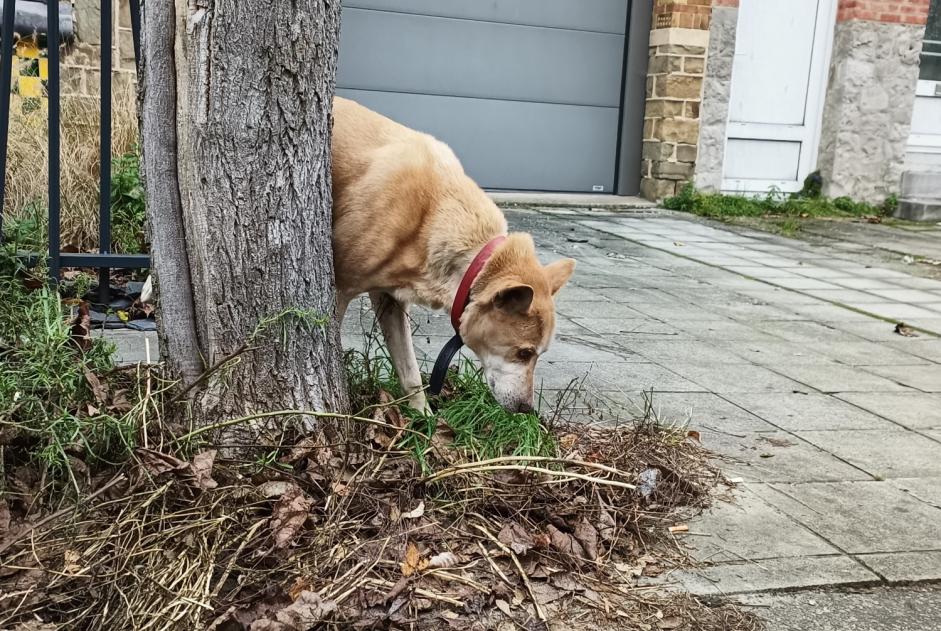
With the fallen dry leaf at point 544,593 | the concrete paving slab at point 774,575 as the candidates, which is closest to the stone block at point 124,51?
the fallen dry leaf at point 544,593

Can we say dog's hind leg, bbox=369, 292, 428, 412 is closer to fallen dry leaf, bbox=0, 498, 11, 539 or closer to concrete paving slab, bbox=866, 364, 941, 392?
fallen dry leaf, bbox=0, 498, 11, 539

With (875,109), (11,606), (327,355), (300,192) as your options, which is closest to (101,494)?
(11,606)

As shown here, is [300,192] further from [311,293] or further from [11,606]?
[11,606]

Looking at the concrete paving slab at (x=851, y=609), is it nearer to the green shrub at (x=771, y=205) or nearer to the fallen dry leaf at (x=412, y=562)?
the fallen dry leaf at (x=412, y=562)

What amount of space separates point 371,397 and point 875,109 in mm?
11114

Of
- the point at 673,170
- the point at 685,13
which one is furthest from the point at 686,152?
the point at 685,13

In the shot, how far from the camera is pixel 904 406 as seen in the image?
4598 mm

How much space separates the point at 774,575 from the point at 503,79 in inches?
368

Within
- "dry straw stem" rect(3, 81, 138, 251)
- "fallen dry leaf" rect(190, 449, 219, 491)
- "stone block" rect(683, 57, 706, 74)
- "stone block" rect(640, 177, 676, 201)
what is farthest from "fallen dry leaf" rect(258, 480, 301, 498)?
"stone block" rect(683, 57, 706, 74)

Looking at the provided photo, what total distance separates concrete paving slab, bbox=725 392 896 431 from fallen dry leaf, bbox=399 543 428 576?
2.27 meters

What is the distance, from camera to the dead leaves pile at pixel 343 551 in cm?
222

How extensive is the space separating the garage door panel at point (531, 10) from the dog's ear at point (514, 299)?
795cm

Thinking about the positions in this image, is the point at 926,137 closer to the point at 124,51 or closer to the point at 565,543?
the point at 124,51

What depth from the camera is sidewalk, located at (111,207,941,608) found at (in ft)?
9.73
